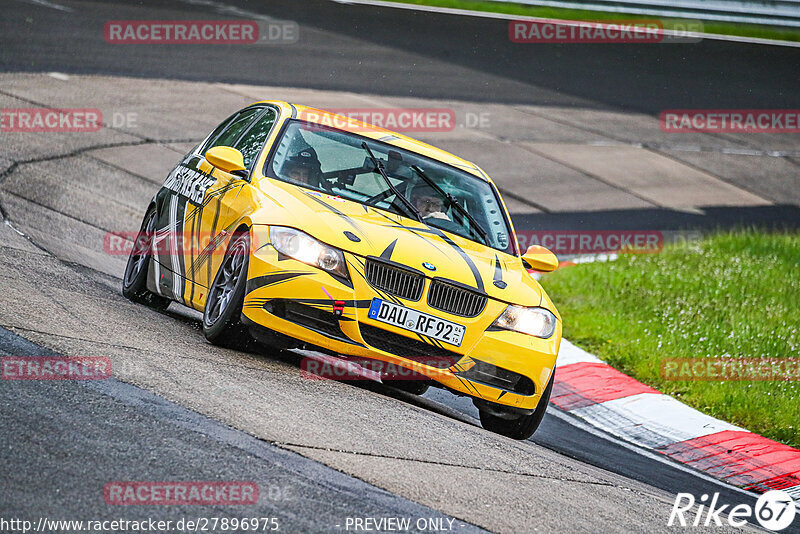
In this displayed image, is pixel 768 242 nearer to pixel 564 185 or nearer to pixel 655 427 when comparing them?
pixel 564 185

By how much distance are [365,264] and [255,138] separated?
190 centimetres

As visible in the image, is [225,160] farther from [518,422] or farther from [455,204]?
[518,422]

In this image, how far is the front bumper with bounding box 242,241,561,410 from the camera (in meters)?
6.55

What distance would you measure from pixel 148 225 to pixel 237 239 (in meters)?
2.03

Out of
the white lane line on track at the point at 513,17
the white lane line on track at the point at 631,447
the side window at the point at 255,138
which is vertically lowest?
the white lane line on track at the point at 631,447

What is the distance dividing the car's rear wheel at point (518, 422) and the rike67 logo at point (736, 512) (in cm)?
96

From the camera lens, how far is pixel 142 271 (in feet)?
27.8

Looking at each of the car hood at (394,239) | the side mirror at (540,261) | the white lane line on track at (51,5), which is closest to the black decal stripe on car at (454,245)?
the car hood at (394,239)

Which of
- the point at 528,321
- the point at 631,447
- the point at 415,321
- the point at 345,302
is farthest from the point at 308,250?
the point at 631,447

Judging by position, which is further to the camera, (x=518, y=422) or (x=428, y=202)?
(x=428, y=202)

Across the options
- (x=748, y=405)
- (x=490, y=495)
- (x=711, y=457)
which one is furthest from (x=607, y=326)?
(x=490, y=495)

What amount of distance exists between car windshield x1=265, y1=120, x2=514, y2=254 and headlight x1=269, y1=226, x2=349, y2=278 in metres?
0.83

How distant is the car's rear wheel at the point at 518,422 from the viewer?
7.10m

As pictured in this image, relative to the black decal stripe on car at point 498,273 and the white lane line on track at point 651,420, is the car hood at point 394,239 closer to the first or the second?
the black decal stripe on car at point 498,273
